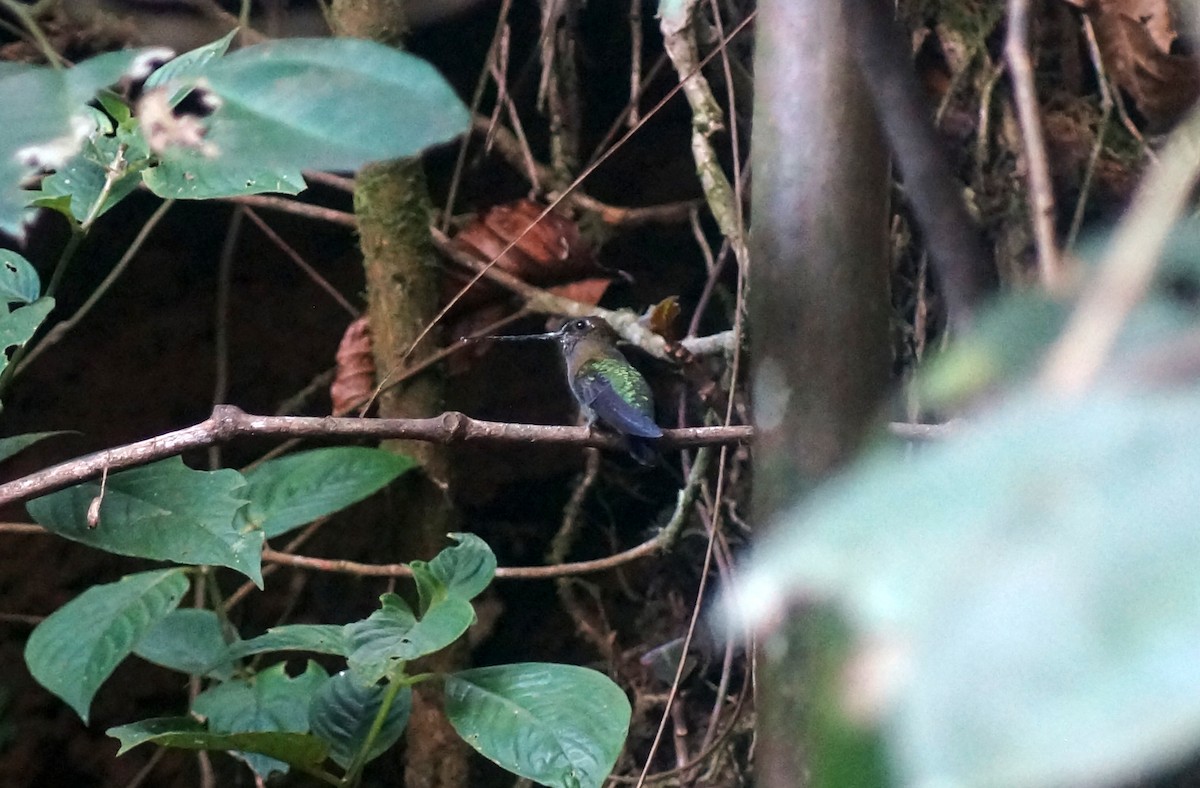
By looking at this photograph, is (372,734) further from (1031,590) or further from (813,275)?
(1031,590)

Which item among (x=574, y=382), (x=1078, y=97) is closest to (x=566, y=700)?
(x=574, y=382)

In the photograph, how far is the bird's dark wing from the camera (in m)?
1.40

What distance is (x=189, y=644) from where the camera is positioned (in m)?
1.30

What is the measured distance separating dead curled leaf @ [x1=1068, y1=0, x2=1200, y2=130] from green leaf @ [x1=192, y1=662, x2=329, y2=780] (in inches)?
52.1

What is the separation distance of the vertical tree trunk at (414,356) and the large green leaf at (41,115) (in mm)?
1344

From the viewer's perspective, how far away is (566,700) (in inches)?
43.7

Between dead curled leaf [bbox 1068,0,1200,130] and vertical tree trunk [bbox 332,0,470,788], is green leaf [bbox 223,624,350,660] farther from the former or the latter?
dead curled leaf [bbox 1068,0,1200,130]

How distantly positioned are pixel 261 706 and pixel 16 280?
1.82ft

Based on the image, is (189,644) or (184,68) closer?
(184,68)

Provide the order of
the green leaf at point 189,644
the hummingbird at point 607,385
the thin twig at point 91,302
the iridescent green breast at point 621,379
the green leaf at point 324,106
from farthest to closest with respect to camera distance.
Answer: the thin twig at point 91,302
the iridescent green breast at point 621,379
the hummingbird at point 607,385
the green leaf at point 189,644
the green leaf at point 324,106

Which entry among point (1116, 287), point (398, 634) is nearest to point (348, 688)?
point (398, 634)

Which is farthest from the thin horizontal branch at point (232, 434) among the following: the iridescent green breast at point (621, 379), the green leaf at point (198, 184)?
the iridescent green breast at point (621, 379)

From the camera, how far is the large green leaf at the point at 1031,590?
0.16 metres

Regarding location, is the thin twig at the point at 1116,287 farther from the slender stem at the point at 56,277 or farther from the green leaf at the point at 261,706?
the green leaf at the point at 261,706
